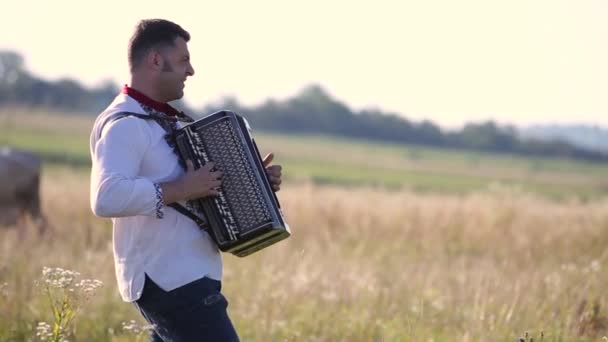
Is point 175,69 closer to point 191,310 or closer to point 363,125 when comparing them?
point 191,310

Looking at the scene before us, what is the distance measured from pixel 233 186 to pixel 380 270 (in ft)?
22.0

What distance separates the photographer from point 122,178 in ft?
11.1

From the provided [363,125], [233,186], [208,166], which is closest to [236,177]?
[233,186]

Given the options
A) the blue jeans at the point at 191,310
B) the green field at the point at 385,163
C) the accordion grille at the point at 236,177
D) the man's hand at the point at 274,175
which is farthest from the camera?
the green field at the point at 385,163

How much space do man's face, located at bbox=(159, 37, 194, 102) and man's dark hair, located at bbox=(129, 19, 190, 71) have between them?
0.03 metres

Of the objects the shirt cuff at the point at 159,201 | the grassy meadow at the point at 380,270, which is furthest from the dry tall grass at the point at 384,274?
the shirt cuff at the point at 159,201

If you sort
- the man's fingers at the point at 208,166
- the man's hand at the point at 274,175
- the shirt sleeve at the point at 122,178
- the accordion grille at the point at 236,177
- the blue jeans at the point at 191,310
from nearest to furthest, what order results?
the shirt sleeve at the point at 122,178 < the blue jeans at the point at 191,310 < the man's fingers at the point at 208,166 < the accordion grille at the point at 236,177 < the man's hand at the point at 274,175

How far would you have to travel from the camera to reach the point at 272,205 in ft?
12.3

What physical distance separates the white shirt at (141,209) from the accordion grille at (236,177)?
16cm

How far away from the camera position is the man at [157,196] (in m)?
3.41

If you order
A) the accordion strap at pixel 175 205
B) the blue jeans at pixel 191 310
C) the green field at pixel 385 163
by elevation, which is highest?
the accordion strap at pixel 175 205

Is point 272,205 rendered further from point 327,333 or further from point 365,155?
point 365,155

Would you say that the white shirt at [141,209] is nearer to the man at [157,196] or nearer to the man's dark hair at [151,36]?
the man at [157,196]

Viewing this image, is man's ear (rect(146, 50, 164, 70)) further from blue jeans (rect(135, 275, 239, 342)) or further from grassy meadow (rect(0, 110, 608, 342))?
grassy meadow (rect(0, 110, 608, 342))
